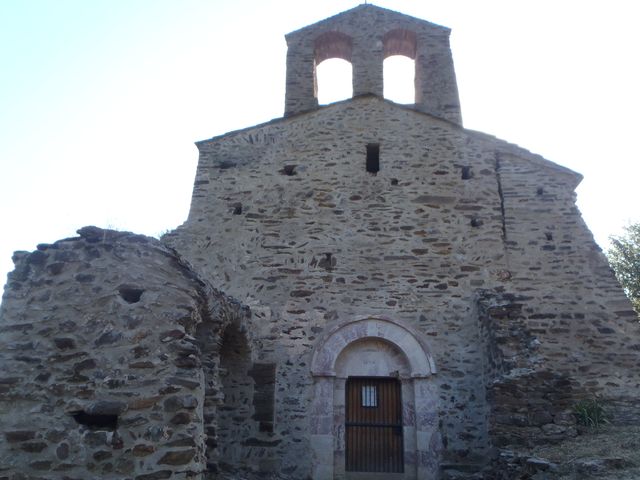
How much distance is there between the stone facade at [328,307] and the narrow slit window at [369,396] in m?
0.21

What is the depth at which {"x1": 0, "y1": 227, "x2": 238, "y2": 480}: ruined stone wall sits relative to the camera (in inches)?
179

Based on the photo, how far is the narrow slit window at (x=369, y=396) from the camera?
26.8 ft

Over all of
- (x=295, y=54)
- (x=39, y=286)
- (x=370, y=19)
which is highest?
(x=370, y=19)

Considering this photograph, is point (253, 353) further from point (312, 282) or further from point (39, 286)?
point (39, 286)

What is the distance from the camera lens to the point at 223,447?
7750 millimetres

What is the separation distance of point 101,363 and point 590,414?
5801 millimetres

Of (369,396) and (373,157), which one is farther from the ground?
(373,157)

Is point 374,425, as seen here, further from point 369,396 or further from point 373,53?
point 373,53

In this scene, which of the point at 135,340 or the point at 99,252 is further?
the point at 99,252

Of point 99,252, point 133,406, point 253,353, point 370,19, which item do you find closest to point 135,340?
point 133,406

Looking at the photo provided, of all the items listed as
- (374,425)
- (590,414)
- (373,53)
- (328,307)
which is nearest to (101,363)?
(328,307)

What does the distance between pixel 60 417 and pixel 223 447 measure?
3.44 m

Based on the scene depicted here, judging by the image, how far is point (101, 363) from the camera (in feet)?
16.0

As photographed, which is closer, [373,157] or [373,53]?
[373,157]
